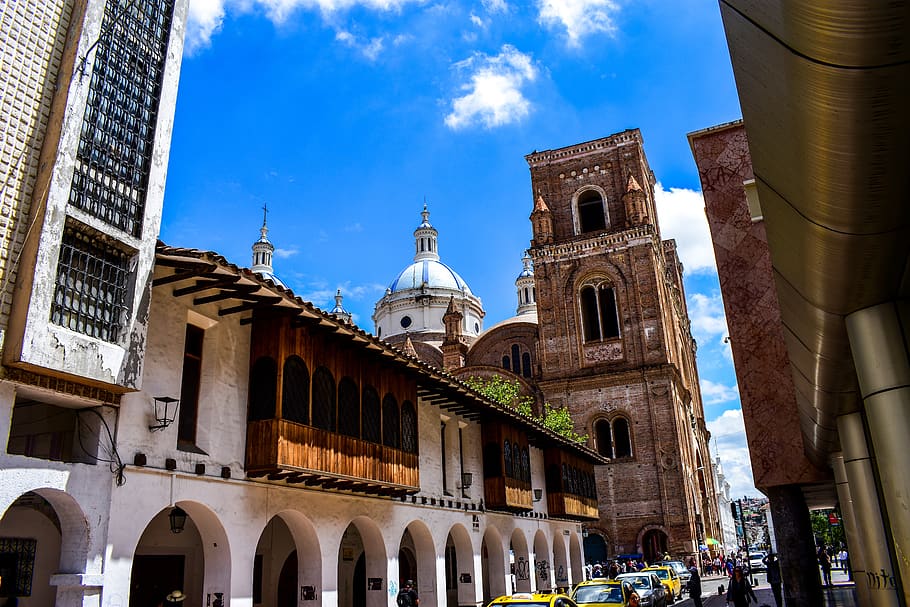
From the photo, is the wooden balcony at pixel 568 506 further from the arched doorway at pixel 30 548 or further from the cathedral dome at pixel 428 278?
the cathedral dome at pixel 428 278

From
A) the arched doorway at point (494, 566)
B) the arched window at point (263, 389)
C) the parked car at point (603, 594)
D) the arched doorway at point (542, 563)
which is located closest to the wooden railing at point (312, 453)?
the arched window at point (263, 389)

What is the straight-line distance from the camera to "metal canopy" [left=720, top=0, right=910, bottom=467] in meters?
3.24

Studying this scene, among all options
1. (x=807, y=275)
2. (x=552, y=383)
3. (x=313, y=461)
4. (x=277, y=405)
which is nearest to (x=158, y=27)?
(x=277, y=405)

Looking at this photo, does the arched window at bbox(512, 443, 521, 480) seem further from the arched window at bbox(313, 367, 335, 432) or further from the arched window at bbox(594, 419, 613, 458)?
the arched window at bbox(594, 419, 613, 458)

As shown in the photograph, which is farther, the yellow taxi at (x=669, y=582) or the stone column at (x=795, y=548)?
the yellow taxi at (x=669, y=582)

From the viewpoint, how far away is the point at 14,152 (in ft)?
29.3

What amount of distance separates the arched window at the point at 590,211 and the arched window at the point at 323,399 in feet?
116

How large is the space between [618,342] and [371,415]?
30.9 metres

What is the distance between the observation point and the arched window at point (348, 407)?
1361cm

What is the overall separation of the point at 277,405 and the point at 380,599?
5934 mm

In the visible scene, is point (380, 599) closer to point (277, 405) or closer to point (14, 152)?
point (277, 405)

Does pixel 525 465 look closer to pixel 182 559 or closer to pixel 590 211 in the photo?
pixel 182 559

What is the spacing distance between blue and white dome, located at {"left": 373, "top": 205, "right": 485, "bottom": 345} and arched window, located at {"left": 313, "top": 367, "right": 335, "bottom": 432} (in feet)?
169

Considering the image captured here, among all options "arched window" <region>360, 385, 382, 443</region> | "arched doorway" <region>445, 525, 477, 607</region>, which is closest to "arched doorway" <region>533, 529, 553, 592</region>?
"arched doorway" <region>445, 525, 477, 607</region>
